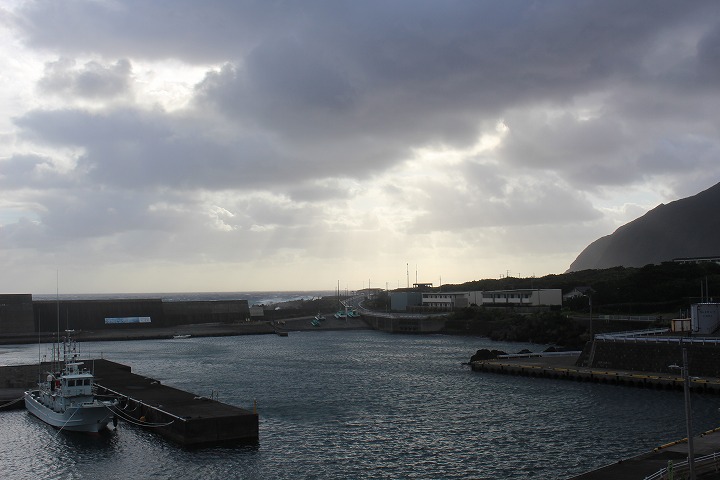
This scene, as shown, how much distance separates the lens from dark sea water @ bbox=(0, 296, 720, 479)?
116 ft

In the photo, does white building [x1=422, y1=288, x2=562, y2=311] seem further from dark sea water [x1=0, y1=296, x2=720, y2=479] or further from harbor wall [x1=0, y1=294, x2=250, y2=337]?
dark sea water [x1=0, y1=296, x2=720, y2=479]

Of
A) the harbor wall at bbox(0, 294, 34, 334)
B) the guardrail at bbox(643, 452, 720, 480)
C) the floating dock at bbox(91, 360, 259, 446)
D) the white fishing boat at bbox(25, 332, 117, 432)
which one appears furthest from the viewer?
the harbor wall at bbox(0, 294, 34, 334)

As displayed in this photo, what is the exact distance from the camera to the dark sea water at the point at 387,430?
35.4m

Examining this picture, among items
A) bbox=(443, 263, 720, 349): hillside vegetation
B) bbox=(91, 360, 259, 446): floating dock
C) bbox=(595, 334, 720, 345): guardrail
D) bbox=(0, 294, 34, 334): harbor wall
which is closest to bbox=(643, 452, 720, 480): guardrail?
bbox=(91, 360, 259, 446): floating dock

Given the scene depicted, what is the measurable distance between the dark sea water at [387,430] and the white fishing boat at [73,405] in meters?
0.81

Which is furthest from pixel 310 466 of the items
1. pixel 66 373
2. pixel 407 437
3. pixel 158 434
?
pixel 66 373

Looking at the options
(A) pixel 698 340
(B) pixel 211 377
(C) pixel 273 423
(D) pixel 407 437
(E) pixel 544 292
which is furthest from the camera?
(E) pixel 544 292

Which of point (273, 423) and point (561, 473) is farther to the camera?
point (273, 423)

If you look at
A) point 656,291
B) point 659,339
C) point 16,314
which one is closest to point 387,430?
point 659,339

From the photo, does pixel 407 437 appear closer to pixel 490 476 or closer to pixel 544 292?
pixel 490 476

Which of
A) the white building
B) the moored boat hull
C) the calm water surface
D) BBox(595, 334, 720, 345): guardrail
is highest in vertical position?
the white building

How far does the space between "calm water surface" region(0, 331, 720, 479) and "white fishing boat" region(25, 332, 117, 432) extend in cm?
82

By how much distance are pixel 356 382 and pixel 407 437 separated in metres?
24.6

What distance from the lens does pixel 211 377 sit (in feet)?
233
